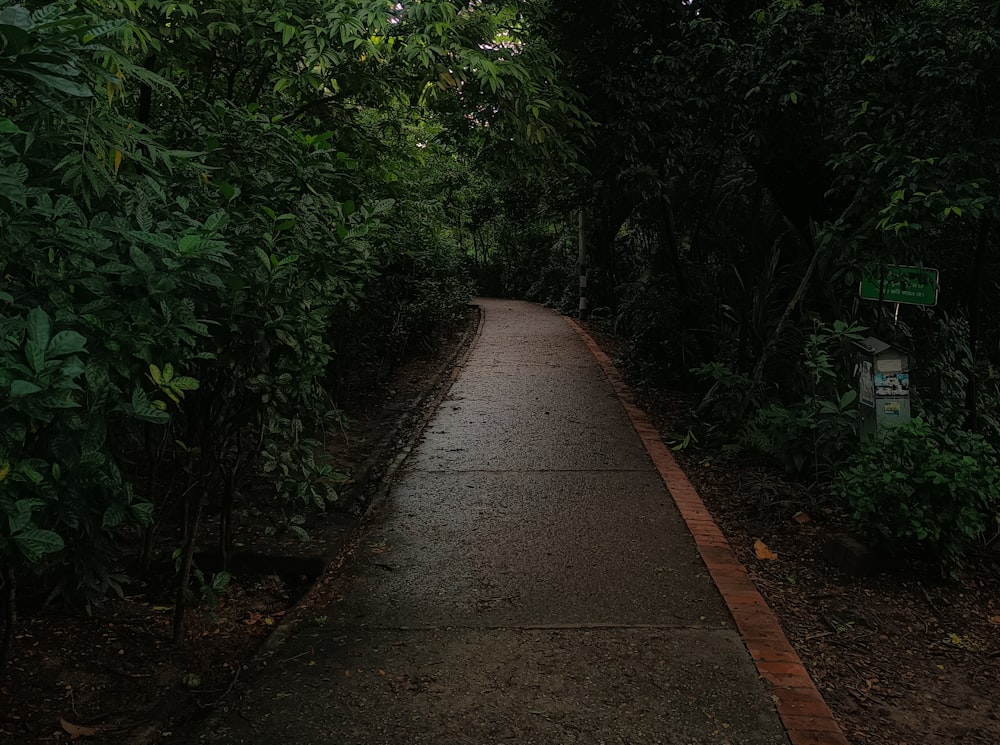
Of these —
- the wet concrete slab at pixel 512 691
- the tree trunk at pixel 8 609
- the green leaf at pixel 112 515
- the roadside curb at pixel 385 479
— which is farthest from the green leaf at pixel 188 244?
the roadside curb at pixel 385 479

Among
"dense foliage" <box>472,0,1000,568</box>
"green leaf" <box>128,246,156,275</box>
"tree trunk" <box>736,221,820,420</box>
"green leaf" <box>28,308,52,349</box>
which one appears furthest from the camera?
"tree trunk" <box>736,221,820,420</box>

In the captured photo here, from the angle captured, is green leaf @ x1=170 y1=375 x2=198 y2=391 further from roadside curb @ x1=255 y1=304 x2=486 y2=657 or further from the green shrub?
the green shrub

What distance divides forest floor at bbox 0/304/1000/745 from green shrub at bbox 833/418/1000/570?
10.3 inches

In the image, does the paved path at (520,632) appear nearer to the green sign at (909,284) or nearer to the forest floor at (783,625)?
the forest floor at (783,625)

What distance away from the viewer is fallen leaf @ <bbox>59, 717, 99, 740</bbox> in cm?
266

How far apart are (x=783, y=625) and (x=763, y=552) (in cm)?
90

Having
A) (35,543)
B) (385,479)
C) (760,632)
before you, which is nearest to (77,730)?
(35,543)

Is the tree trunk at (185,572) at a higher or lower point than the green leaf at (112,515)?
lower

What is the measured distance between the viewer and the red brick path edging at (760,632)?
9.21ft

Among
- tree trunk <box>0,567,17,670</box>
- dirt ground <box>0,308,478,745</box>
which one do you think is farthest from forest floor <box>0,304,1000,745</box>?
tree trunk <box>0,567,17,670</box>

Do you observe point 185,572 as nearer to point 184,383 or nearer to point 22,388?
point 184,383

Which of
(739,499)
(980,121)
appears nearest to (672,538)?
(739,499)

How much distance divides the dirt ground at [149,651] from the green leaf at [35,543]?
1033 millimetres

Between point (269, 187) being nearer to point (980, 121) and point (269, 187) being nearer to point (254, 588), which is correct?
point (254, 588)
